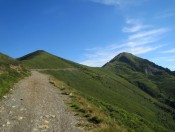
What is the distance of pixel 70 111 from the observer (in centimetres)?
2389

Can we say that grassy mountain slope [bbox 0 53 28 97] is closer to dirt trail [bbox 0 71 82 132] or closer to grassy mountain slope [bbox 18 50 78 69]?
dirt trail [bbox 0 71 82 132]

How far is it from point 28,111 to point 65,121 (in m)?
4.29

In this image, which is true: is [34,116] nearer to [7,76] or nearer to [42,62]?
[7,76]

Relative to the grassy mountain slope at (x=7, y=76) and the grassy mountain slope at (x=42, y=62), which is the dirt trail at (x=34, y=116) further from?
the grassy mountain slope at (x=42, y=62)

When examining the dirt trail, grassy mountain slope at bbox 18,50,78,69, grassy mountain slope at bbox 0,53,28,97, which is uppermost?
grassy mountain slope at bbox 18,50,78,69

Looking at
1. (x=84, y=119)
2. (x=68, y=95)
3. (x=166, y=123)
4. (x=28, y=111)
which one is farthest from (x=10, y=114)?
(x=166, y=123)

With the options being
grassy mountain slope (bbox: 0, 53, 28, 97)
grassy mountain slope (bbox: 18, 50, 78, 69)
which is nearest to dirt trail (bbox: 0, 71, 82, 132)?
grassy mountain slope (bbox: 0, 53, 28, 97)

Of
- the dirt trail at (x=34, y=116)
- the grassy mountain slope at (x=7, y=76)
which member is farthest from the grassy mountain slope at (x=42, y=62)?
the dirt trail at (x=34, y=116)

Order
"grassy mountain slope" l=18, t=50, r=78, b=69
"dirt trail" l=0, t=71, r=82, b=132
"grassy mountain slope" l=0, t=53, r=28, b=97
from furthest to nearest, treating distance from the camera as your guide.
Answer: "grassy mountain slope" l=18, t=50, r=78, b=69, "grassy mountain slope" l=0, t=53, r=28, b=97, "dirt trail" l=0, t=71, r=82, b=132

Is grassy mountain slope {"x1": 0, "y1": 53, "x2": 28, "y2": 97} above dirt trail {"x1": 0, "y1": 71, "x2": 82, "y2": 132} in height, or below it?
above

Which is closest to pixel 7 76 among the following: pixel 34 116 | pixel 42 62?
pixel 34 116

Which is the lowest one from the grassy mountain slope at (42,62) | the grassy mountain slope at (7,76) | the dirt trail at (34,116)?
the dirt trail at (34,116)

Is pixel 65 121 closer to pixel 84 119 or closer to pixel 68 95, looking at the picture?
pixel 84 119

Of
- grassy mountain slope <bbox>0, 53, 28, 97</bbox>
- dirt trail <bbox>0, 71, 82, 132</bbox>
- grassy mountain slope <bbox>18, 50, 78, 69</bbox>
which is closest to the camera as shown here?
dirt trail <bbox>0, 71, 82, 132</bbox>
